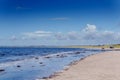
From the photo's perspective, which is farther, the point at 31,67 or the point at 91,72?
the point at 31,67

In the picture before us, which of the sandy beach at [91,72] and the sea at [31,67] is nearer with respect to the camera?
the sandy beach at [91,72]

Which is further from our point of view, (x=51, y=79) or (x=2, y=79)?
(x=2, y=79)

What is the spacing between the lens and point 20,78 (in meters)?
25.1

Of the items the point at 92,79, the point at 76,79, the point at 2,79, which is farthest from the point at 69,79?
the point at 2,79

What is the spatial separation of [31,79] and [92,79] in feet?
19.4

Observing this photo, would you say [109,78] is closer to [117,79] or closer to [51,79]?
[117,79]

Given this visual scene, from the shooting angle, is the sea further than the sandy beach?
Yes

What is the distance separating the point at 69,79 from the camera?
21906 mm

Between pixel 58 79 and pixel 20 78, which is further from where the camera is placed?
pixel 20 78

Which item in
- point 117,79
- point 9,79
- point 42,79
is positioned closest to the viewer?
point 117,79

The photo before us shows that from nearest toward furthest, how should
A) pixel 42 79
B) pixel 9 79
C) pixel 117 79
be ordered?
pixel 117 79 < pixel 42 79 < pixel 9 79

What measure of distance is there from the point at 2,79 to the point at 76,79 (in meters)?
7.71

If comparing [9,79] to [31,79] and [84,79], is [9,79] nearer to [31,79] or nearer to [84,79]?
[31,79]

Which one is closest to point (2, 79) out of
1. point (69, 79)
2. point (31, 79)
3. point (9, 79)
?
point (9, 79)
